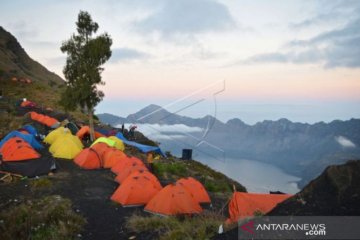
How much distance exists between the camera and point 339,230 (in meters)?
7.61

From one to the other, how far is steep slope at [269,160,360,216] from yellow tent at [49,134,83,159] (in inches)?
767

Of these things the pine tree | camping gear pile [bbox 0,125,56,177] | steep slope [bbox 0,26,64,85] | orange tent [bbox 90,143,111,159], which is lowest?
camping gear pile [bbox 0,125,56,177]

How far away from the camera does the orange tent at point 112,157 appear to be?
2356 centimetres

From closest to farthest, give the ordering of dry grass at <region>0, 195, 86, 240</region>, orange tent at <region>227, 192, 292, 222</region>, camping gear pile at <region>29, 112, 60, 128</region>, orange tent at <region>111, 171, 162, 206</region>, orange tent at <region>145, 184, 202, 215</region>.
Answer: dry grass at <region>0, 195, 86, 240</region>
orange tent at <region>227, 192, 292, 222</region>
orange tent at <region>145, 184, 202, 215</region>
orange tent at <region>111, 171, 162, 206</region>
camping gear pile at <region>29, 112, 60, 128</region>

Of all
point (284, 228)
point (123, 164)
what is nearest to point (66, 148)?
point (123, 164)

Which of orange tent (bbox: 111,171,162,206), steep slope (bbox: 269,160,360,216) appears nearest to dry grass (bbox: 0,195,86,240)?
orange tent (bbox: 111,171,162,206)

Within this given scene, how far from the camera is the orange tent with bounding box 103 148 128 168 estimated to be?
2356cm

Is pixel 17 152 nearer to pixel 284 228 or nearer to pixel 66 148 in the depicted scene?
pixel 66 148

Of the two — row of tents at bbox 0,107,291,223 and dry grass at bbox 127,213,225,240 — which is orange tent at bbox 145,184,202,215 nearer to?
row of tents at bbox 0,107,291,223

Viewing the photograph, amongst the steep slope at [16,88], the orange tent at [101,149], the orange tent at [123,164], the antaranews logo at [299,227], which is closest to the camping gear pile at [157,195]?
the orange tent at [123,164]

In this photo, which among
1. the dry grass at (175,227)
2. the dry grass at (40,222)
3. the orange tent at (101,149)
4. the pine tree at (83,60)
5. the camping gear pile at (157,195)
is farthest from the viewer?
the pine tree at (83,60)

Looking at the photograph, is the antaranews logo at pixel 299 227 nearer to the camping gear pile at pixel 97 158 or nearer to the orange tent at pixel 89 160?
the camping gear pile at pixel 97 158

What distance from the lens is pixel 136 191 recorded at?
16.5 meters

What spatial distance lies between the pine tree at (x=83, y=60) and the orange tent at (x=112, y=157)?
8.50 meters
